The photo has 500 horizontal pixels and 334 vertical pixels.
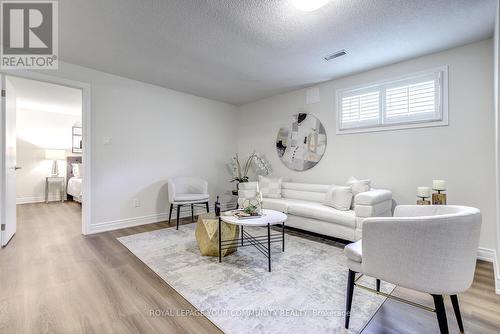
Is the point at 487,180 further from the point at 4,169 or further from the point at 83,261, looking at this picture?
the point at 4,169

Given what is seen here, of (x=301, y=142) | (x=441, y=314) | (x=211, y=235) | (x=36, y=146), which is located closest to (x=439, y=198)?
(x=441, y=314)

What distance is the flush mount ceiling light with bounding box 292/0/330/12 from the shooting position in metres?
1.87

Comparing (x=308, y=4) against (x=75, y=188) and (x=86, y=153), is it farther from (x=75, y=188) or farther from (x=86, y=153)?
(x=75, y=188)

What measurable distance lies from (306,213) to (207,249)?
1412mm

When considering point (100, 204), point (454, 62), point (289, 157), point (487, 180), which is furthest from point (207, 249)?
point (454, 62)

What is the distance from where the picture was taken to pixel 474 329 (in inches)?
56.6

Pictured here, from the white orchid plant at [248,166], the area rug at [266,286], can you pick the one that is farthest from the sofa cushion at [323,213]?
the white orchid plant at [248,166]

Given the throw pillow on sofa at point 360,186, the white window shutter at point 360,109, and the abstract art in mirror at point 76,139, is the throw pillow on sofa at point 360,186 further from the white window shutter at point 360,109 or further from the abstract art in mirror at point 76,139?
the abstract art in mirror at point 76,139

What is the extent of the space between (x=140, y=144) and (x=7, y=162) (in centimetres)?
158

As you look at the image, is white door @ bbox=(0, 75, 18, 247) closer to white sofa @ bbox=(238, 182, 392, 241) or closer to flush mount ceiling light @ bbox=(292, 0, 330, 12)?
white sofa @ bbox=(238, 182, 392, 241)

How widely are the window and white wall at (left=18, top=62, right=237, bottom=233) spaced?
2690 mm

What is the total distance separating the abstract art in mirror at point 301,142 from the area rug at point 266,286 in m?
1.60

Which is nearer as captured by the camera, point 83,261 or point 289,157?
point 83,261

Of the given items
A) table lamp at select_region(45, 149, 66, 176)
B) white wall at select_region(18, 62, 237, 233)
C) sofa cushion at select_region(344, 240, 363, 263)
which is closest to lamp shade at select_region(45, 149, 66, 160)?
table lamp at select_region(45, 149, 66, 176)
